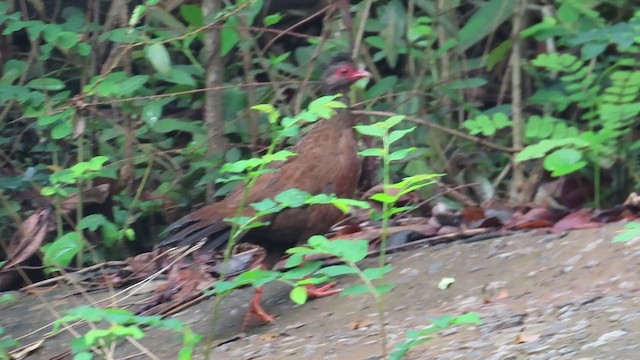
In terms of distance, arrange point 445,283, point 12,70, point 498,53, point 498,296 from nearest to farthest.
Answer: point 498,296 < point 445,283 < point 12,70 < point 498,53

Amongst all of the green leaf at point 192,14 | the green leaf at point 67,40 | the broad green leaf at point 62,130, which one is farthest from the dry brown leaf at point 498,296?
the green leaf at point 192,14

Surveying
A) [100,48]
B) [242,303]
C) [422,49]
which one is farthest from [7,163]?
[422,49]

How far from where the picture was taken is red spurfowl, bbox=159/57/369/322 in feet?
14.7

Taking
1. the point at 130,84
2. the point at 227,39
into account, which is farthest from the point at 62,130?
the point at 227,39

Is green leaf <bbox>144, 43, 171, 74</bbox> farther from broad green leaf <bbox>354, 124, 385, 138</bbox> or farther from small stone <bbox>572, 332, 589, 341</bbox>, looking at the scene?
small stone <bbox>572, 332, 589, 341</bbox>

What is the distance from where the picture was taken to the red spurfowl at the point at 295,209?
4480 mm

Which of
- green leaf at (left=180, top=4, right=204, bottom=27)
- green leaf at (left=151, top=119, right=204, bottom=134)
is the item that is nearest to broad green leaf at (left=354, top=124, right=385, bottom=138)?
green leaf at (left=151, top=119, right=204, bottom=134)

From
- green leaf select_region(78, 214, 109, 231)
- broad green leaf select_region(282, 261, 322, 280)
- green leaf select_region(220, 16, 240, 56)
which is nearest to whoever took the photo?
broad green leaf select_region(282, 261, 322, 280)

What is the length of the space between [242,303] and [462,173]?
230 cm

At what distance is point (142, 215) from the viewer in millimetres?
6047

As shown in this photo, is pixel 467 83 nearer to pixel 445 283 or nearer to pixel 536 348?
pixel 445 283

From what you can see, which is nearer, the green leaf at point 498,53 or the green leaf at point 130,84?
the green leaf at point 130,84

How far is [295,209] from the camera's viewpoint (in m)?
4.55

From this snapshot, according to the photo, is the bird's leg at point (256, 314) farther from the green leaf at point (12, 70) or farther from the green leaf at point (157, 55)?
the green leaf at point (12, 70)
